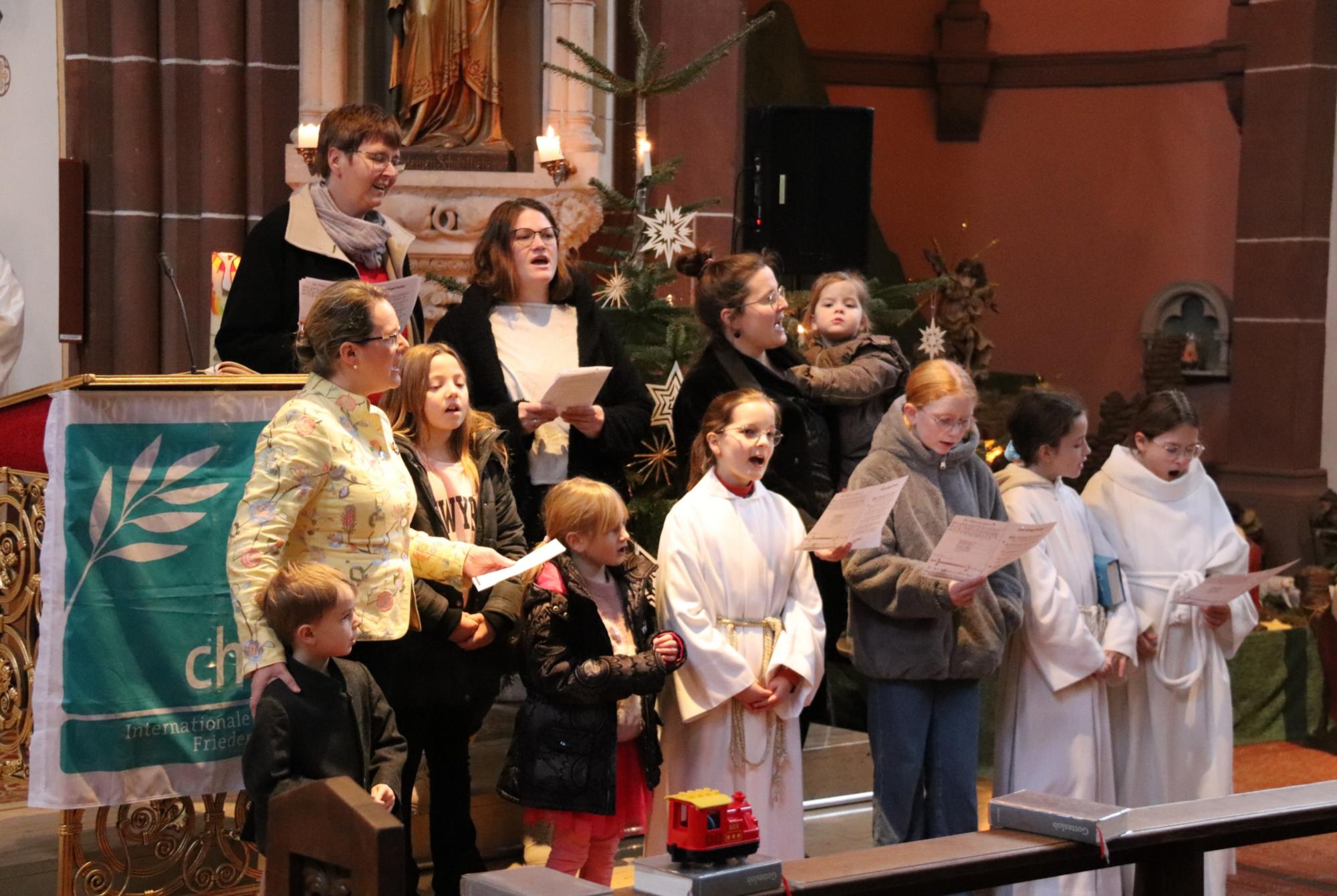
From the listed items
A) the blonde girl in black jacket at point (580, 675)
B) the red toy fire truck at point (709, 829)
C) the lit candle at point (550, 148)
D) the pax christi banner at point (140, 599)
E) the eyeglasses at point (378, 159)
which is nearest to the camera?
the red toy fire truck at point (709, 829)

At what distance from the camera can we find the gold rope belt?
3871 millimetres

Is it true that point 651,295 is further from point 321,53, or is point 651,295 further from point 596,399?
point 321,53

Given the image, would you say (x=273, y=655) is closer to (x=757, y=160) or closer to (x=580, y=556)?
(x=580, y=556)

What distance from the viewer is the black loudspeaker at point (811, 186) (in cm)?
636

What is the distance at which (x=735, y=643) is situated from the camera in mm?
3879

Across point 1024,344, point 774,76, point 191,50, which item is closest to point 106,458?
point 191,50

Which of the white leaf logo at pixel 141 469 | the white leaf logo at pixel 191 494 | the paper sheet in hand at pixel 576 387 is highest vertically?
the paper sheet in hand at pixel 576 387

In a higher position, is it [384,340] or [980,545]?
[384,340]

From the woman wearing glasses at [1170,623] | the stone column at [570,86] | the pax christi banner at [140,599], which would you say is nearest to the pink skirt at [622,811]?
the pax christi banner at [140,599]

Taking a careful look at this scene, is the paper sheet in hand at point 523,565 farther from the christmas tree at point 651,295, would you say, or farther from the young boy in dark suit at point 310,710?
the christmas tree at point 651,295

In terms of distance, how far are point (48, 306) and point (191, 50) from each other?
132 cm

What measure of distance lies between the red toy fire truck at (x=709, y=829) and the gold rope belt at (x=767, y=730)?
170 cm

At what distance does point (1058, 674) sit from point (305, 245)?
88.0 inches

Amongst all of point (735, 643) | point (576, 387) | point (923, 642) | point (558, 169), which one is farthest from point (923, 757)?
point (558, 169)
